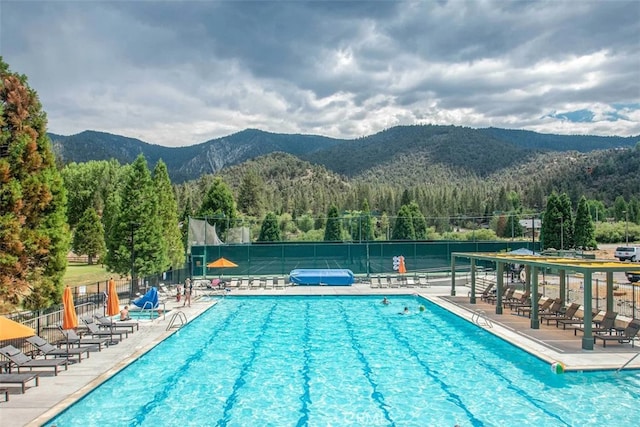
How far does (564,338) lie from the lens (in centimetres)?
1536

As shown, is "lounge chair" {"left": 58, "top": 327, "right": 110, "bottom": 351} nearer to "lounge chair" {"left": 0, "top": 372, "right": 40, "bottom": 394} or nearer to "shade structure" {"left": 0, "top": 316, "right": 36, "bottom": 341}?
"lounge chair" {"left": 0, "top": 372, "right": 40, "bottom": 394}

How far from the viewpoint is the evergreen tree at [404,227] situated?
63.4 meters

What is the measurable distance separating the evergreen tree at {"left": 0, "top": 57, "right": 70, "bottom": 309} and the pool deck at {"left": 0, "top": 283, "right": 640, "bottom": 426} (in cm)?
339

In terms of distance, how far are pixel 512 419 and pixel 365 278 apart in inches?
892

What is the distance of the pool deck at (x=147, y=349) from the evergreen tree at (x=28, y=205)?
11.1ft

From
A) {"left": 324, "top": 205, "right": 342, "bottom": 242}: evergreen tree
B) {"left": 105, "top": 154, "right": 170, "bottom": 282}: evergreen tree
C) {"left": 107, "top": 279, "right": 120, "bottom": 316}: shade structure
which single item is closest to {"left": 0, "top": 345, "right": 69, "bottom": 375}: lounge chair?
{"left": 107, "top": 279, "right": 120, "bottom": 316}: shade structure

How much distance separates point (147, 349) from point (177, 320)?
481 centimetres

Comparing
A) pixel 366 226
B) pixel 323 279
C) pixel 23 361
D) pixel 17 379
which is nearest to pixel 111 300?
pixel 23 361

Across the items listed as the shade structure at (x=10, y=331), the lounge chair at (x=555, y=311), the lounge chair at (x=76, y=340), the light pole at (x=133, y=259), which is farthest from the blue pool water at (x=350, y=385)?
the light pole at (x=133, y=259)

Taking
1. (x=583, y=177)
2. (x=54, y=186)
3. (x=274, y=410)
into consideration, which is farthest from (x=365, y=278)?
(x=583, y=177)

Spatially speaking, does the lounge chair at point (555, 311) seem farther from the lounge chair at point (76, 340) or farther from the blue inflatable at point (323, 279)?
the blue inflatable at point (323, 279)

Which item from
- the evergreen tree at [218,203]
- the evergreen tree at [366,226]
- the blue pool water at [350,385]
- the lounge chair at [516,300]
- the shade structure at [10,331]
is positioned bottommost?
the blue pool water at [350,385]

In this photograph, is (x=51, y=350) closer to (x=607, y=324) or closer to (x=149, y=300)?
(x=149, y=300)

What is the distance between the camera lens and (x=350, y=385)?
39.0 ft
